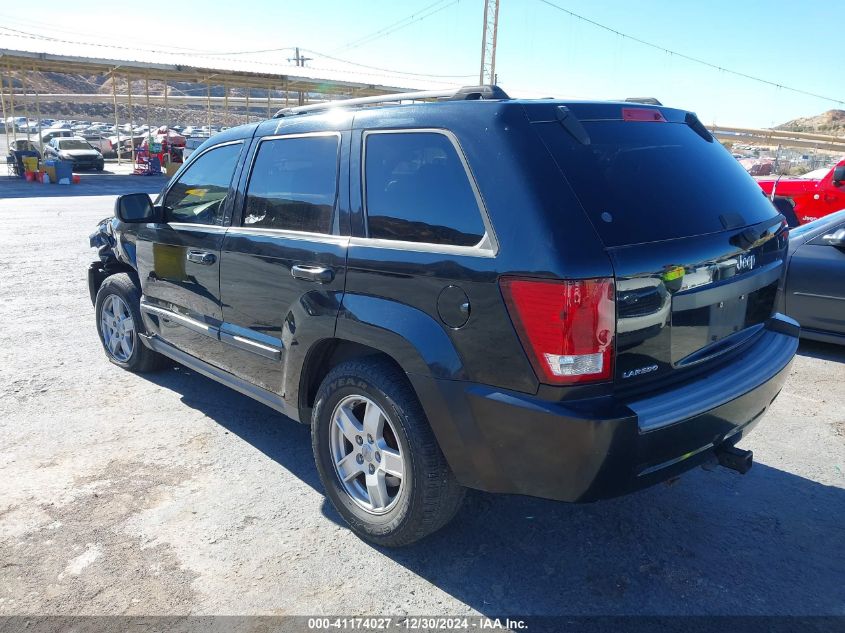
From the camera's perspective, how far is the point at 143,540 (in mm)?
3080

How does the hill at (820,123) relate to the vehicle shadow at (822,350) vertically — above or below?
above

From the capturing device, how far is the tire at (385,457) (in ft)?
8.96

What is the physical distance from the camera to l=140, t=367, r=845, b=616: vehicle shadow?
8.81 feet

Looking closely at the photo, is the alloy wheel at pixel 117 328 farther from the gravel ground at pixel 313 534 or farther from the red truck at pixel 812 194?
the red truck at pixel 812 194

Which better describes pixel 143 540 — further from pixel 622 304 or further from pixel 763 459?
pixel 763 459

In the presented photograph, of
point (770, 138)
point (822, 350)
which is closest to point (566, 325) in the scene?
point (822, 350)

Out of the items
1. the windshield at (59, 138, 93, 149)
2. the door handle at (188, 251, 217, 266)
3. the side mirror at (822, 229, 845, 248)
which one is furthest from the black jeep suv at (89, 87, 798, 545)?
the windshield at (59, 138, 93, 149)

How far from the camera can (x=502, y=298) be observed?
2387mm

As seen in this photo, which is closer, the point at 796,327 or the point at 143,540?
the point at 143,540

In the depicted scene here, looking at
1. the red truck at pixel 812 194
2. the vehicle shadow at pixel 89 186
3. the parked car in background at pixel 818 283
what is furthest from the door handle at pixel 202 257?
the vehicle shadow at pixel 89 186

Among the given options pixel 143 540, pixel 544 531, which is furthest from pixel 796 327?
pixel 143 540

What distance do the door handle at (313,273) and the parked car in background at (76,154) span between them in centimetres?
3029

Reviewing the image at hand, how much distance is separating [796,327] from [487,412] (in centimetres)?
201

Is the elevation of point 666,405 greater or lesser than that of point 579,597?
greater
